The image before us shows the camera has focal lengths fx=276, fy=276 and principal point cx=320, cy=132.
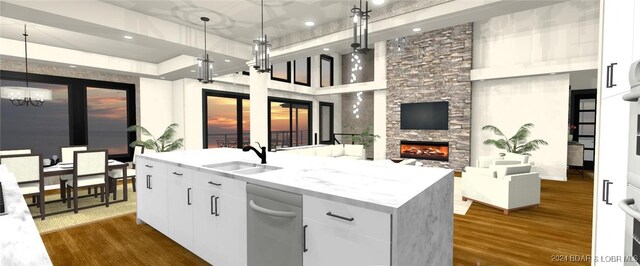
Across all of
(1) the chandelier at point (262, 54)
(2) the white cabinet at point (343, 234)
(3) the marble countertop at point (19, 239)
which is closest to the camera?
(3) the marble countertop at point (19, 239)

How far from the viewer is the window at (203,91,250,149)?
8492 millimetres

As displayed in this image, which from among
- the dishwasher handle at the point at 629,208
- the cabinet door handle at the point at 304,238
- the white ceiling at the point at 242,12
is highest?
the white ceiling at the point at 242,12

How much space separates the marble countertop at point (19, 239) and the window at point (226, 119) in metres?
7.18

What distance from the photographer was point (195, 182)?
2.52 meters

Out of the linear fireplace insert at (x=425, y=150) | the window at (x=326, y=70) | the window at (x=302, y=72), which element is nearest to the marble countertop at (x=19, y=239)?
the linear fireplace insert at (x=425, y=150)

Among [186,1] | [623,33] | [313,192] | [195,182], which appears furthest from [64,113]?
[623,33]

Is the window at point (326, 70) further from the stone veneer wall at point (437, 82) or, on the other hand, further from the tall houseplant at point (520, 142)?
the tall houseplant at point (520, 142)

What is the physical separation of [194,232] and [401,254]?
201 centimetres

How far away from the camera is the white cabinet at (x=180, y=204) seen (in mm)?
2590

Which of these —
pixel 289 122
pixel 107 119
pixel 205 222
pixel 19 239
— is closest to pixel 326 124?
pixel 289 122

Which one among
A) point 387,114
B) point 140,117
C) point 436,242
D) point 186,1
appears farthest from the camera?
point 387,114

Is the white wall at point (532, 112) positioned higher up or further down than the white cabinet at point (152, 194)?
higher up

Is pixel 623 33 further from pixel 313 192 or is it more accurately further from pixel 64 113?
pixel 64 113

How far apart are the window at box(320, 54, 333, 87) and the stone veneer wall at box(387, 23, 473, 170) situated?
3190 mm
